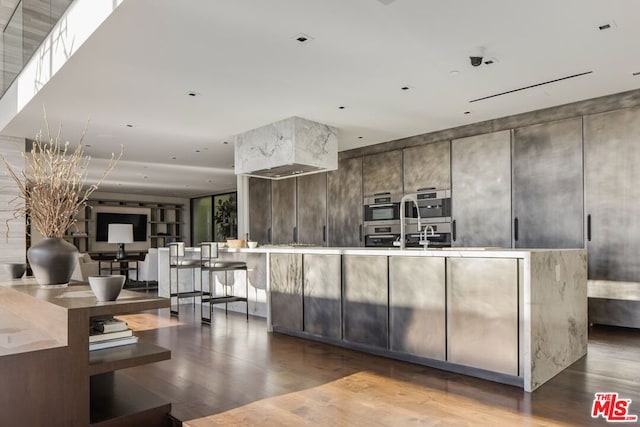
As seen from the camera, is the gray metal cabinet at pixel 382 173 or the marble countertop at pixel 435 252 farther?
the gray metal cabinet at pixel 382 173

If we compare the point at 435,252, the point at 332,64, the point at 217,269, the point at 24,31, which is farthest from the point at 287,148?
the point at 24,31

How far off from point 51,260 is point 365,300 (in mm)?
2363

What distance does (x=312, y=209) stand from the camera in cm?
823

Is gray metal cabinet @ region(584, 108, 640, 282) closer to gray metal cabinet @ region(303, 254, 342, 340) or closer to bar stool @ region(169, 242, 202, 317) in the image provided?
gray metal cabinet @ region(303, 254, 342, 340)

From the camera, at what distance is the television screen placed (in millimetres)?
13578

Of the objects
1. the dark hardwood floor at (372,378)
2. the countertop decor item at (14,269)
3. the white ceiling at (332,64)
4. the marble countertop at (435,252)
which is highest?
the white ceiling at (332,64)

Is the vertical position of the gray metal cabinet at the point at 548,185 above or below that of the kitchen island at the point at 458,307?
above

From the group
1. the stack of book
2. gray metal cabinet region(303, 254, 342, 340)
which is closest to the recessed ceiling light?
gray metal cabinet region(303, 254, 342, 340)

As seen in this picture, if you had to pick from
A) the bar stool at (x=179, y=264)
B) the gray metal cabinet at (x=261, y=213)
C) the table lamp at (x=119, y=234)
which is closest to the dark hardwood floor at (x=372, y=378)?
the bar stool at (x=179, y=264)

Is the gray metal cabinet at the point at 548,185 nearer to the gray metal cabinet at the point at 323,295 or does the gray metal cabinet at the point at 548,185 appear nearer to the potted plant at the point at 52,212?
the gray metal cabinet at the point at 323,295

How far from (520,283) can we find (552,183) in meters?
3.04

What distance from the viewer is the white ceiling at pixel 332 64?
9.87 ft

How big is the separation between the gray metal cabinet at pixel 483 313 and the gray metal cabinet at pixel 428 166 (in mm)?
3389

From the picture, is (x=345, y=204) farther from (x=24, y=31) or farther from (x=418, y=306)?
(x=24, y=31)
